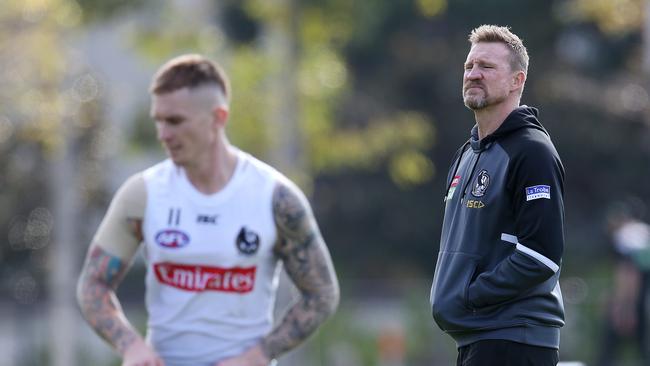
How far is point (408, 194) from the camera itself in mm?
35188

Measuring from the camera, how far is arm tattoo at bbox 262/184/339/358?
5.67 metres

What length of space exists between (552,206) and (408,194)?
30.9 metres

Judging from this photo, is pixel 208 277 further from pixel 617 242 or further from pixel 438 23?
pixel 438 23

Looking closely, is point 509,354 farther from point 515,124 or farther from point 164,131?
point 164,131

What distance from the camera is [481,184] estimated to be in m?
4.54

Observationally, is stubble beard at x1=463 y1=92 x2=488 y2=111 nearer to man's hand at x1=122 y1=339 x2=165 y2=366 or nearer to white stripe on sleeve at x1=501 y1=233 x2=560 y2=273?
white stripe on sleeve at x1=501 y1=233 x2=560 y2=273

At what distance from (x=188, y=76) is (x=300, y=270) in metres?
0.98

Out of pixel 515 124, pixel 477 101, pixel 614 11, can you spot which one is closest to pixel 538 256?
pixel 515 124

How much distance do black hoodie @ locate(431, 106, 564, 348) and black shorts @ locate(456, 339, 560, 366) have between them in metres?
0.02

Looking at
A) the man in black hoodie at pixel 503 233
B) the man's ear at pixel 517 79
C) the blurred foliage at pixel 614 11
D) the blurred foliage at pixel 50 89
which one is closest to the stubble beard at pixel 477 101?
the man in black hoodie at pixel 503 233

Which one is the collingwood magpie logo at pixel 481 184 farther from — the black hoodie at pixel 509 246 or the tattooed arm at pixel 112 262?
the tattooed arm at pixel 112 262

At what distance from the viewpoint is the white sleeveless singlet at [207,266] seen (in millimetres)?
5566

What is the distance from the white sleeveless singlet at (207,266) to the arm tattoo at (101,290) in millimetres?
150

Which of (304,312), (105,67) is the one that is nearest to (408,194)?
(105,67)
